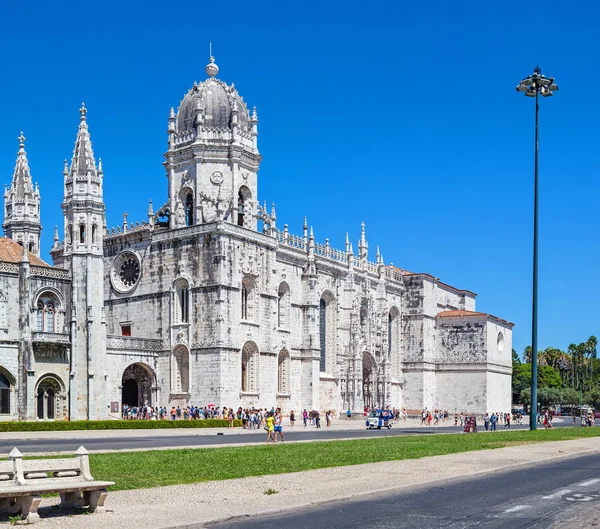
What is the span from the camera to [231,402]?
61.4 meters

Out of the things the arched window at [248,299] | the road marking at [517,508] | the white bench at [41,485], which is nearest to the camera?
the white bench at [41,485]

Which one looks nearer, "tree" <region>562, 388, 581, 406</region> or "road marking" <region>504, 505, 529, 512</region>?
"road marking" <region>504, 505, 529, 512</region>

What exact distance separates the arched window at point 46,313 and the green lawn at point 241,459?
2690cm

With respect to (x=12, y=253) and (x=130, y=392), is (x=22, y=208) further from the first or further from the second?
(x=130, y=392)

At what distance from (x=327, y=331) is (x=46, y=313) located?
28.1m

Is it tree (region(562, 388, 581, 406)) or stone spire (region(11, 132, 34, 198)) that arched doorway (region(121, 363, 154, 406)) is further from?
tree (region(562, 388, 581, 406))

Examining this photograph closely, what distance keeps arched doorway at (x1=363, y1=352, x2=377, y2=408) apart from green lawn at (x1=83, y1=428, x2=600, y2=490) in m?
47.4

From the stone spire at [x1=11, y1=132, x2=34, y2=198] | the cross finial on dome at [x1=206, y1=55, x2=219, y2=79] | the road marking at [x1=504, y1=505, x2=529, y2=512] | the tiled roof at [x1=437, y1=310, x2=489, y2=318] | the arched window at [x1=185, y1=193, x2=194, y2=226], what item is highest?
the cross finial on dome at [x1=206, y1=55, x2=219, y2=79]

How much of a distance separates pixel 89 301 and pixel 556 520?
44.9 metres

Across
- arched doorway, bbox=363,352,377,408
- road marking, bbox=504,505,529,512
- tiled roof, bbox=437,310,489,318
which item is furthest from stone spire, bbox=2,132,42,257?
road marking, bbox=504,505,529,512

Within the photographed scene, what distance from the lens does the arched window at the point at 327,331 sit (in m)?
75.7

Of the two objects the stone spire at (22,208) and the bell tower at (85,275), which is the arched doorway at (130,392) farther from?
the stone spire at (22,208)

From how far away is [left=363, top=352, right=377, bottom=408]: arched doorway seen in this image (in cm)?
8138

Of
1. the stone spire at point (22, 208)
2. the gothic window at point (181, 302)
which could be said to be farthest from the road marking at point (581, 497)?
the stone spire at point (22, 208)
